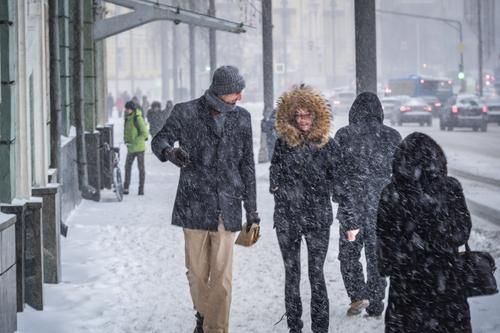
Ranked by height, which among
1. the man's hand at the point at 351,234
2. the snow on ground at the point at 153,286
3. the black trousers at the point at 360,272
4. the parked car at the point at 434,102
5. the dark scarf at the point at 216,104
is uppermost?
the parked car at the point at 434,102

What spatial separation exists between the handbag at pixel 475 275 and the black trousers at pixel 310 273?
6.72 ft

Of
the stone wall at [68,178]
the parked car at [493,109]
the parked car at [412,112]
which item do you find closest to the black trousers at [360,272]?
the stone wall at [68,178]

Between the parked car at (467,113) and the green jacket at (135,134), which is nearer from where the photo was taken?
the green jacket at (135,134)

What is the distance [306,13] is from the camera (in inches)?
4692

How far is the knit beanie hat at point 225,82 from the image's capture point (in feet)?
22.1

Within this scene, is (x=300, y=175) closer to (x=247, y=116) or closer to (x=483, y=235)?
(x=247, y=116)

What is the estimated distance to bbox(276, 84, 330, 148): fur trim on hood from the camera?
699cm

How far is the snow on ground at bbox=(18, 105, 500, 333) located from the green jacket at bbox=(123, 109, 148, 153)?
3.45 meters

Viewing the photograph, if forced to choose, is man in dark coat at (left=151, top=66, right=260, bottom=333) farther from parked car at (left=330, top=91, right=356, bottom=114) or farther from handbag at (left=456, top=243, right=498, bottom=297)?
parked car at (left=330, top=91, right=356, bottom=114)

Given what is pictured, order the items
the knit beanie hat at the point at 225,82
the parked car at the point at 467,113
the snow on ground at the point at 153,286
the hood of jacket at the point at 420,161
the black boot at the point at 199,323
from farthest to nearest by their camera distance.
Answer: the parked car at the point at 467,113, the snow on ground at the point at 153,286, the black boot at the point at 199,323, the knit beanie hat at the point at 225,82, the hood of jacket at the point at 420,161

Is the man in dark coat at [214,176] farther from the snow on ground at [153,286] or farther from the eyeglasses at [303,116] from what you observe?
the snow on ground at [153,286]

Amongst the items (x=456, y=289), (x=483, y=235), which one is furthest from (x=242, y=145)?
(x=483, y=235)

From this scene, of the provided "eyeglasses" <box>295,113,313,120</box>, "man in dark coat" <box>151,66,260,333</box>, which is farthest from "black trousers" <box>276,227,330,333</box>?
"eyeglasses" <box>295,113,313,120</box>

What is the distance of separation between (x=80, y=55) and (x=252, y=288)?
22.7 ft
